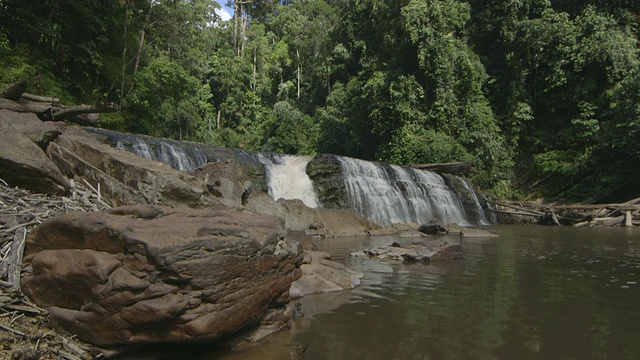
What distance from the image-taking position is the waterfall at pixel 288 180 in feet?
54.0

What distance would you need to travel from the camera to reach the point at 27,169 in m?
5.14

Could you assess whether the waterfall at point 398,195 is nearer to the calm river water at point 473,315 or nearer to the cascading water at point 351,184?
the cascading water at point 351,184

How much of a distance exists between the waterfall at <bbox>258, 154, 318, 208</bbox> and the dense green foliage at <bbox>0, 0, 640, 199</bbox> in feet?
19.4

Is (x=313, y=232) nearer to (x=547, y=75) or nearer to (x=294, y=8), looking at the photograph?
(x=547, y=75)

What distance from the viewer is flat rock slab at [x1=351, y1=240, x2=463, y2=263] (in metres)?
7.96

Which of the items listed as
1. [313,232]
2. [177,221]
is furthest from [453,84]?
[177,221]

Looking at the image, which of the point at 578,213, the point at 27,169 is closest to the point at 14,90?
the point at 27,169

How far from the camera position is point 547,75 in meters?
24.9

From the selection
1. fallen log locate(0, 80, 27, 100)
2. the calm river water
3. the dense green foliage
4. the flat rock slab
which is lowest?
the calm river water

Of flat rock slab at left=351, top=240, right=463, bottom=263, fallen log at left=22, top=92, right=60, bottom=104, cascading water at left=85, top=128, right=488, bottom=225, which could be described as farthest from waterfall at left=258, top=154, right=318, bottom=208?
fallen log at left=22, top=92, right=60, bottom=104

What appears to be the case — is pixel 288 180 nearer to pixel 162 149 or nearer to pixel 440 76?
pixel 162 149

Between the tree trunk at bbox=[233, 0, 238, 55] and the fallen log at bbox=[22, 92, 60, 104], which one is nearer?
the fallen log at bbox=[22, 92, 60, 104]

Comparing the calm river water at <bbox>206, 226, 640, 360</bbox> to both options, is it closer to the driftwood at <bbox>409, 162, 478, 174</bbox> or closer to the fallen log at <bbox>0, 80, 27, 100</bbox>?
the fallen log at <bbox>0, 80, 27, 100</bbox>

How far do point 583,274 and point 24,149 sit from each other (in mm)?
7920
